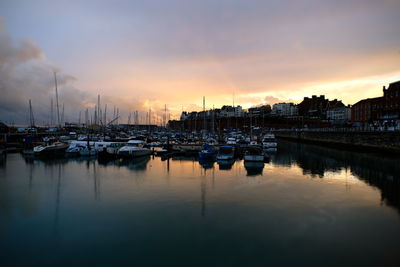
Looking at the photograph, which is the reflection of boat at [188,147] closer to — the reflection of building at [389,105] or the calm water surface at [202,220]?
the calm water surface at [202,220]

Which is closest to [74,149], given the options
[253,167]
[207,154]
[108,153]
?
[108,153]

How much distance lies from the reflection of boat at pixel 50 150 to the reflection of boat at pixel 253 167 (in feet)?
119

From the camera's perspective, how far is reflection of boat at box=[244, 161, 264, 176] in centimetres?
2824

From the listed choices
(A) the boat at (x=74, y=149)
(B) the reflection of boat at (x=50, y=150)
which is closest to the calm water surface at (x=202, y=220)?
(B) the reflection of boat at (x=50, y=150)

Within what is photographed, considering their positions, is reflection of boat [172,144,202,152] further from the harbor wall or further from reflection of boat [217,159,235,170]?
the harbor wall

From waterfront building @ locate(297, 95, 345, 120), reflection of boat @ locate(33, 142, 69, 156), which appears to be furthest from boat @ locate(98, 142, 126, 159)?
waterfront building @ locate(297, 95, 345, 120)

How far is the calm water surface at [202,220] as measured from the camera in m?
10.1

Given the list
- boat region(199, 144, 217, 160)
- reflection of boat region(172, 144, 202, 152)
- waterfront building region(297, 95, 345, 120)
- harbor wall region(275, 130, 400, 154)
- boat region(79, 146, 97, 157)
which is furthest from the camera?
waterfront building region(297, 95, 345, 120)

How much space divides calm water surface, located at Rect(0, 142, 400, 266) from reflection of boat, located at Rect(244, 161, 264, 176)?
2031 millimetres

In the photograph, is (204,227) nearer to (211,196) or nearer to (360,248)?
(211,196)

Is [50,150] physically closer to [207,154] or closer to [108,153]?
[108,153]

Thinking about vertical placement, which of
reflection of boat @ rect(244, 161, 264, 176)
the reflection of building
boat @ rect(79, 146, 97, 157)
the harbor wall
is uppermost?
the reflection of building

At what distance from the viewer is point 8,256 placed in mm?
10148

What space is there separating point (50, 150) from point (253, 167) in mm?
37578
